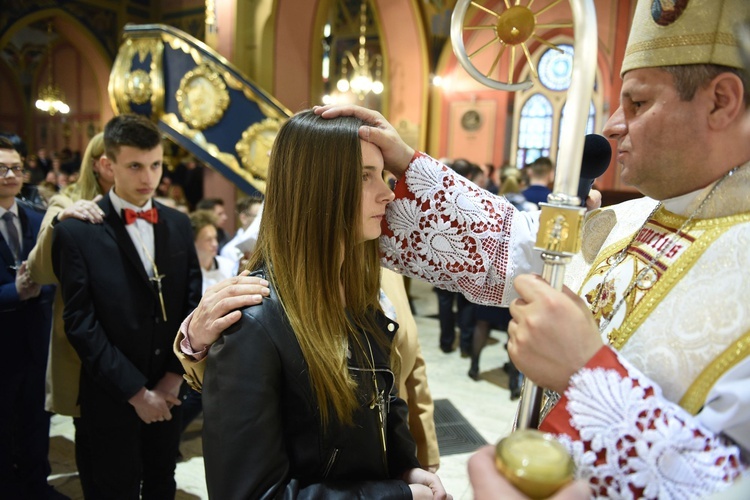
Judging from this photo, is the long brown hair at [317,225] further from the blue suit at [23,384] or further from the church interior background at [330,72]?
the church interior background at [330,72]

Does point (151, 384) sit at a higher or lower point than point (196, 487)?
higher

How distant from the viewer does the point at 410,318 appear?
2090mm

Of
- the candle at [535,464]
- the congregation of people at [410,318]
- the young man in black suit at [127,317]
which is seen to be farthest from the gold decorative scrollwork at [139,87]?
the candle at [535,464]

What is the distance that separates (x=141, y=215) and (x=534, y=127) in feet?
34.9

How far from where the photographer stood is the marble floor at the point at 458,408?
10.1ft

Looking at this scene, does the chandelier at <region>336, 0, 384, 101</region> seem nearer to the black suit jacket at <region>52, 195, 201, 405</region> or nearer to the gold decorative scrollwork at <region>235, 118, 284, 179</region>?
the gold decorative scrollwork at <region>235, 118, 284, 179</region>

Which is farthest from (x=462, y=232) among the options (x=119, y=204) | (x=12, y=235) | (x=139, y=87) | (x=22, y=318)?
(x=139, y=87)

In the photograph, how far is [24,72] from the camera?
47.0 feet

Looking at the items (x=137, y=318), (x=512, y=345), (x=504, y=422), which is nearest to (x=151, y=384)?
(x=137, y=318)

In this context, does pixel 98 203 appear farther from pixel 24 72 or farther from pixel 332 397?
pixel 24 72

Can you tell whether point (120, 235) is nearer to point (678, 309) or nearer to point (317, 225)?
point (317, 225)

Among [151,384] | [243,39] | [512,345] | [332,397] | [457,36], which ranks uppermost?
[243,39]

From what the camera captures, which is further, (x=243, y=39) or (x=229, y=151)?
(x=243, y=39)

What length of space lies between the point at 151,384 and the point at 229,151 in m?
3.97
